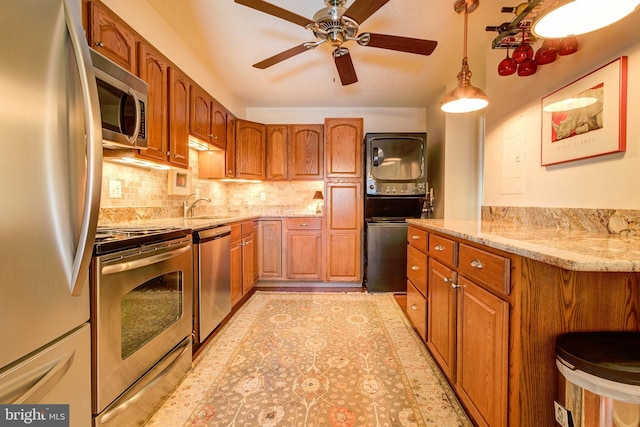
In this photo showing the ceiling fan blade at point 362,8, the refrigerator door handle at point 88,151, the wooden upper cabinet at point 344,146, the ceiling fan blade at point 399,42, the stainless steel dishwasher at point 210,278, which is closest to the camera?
the refrigerator door handle at point 88,151

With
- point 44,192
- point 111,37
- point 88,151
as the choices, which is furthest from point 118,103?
point 44,192

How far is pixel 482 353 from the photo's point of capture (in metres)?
1.10

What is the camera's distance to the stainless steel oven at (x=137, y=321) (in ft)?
3.46

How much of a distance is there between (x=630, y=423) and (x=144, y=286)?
1.83 m

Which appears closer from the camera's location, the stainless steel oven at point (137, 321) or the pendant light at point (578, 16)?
the pendant light at point (578, 16)

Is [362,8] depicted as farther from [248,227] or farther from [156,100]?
[248,227]

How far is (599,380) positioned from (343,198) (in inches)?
110

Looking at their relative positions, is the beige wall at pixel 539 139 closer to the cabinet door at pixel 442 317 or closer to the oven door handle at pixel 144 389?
the cabinet door at pixel 442 317

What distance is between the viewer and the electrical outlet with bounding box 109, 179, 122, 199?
183cm

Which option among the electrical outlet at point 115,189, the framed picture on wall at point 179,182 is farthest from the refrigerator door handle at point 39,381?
the framed picture on wall at point 179,182

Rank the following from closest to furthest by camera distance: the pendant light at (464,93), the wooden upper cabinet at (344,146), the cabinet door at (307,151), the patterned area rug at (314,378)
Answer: the patterned area rug at (314,378) → the pendant light at (464,93) → the wooden upper cabinet at (344,146) → the cabinet door at (307,151)

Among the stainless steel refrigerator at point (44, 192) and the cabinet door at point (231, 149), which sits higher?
the cabinet door at point (231, 149)

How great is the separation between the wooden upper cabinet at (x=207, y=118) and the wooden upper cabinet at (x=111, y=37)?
0.71m

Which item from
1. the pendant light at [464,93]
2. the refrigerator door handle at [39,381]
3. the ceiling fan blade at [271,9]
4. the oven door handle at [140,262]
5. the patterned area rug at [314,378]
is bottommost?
the patterned area rug at [314,378]
